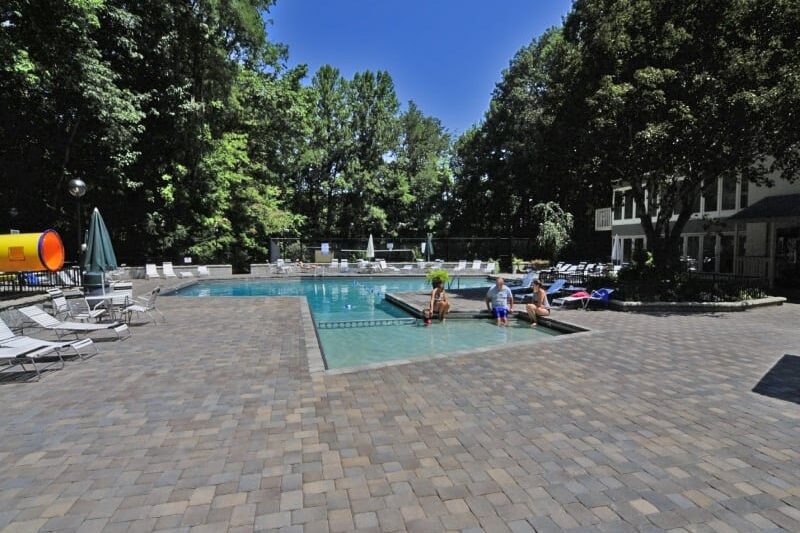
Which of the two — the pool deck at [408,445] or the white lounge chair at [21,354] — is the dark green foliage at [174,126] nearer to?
the white lounge chair at [21,354]

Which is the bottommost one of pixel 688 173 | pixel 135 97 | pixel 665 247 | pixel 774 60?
pixel 665 247

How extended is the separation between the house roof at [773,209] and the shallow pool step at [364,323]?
12.6m

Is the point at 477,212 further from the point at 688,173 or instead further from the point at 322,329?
the point at 322,329

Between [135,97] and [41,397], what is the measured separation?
728 inches

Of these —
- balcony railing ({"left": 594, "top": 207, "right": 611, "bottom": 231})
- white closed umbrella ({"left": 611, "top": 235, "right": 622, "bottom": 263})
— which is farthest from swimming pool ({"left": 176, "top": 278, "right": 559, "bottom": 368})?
balcony railing ({"left": 594, "top": 207, "right": 611, "bottom": 231})

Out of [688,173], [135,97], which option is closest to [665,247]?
[688,173]

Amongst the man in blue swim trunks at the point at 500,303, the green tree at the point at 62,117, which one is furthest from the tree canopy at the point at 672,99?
the green tree at the point at 62,117

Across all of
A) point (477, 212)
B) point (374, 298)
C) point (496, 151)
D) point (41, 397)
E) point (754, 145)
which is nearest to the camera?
point (41, 397)

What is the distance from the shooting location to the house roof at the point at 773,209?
14.8 meters

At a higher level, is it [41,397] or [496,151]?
[496,151]

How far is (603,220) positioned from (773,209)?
15420 millimetres

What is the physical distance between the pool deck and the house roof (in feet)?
36.2

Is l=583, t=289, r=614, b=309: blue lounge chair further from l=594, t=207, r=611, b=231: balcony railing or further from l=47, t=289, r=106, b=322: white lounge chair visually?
l=594, t=207, r=611, b=231: balcony railing

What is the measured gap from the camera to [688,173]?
13.2m
